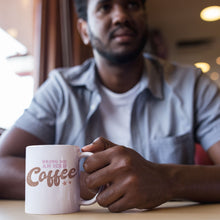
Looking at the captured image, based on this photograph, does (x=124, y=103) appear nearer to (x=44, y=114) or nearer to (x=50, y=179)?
(x=44, y=114)

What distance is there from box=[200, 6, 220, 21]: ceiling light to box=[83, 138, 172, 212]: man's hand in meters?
3.53

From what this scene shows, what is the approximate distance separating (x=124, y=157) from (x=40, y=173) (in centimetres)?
16

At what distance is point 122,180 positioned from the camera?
56cm

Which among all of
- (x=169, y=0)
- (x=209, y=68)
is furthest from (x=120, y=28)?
(x=209, y=68)

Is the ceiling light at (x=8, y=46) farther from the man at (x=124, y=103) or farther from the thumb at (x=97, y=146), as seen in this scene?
the thumb at (x=97, y=146)

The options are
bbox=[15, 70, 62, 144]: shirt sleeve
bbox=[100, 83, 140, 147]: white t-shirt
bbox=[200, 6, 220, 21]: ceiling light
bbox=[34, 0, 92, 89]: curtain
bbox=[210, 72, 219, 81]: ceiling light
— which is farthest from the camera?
bbox=[210, 72, 219, 81]: ceiling light

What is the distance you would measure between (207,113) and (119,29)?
468mm

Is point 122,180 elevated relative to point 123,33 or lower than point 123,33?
lower

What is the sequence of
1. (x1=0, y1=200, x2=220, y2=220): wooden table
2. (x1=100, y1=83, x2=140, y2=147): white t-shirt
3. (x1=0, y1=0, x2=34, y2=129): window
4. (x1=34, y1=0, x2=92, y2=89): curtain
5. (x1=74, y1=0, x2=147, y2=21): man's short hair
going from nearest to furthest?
(x1=0, y1=200, x2=220, y2=220): wooden table < (x1=100, y1=83, x2=140, y2=147): white t-shirt < (x1=0, y1=0, x2=34, y2=129): window < (x1=74, y1=0, x2=147, y2=21): man's short hair < (x1=34, y1=0, x2=92, y2=89): curtain

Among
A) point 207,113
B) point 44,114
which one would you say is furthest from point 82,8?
point 207,113

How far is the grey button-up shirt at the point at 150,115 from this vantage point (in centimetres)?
112

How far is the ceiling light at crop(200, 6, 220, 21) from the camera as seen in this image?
365 centimetres

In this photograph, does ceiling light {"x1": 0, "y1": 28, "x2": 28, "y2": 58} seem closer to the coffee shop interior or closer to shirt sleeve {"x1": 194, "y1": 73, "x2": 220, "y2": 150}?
the coffee shop interior

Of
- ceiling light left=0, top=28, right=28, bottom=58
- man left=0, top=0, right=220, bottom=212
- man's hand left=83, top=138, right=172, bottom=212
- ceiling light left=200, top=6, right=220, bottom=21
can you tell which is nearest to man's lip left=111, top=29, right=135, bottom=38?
man left=0, top=0, right=220, bottom=212
